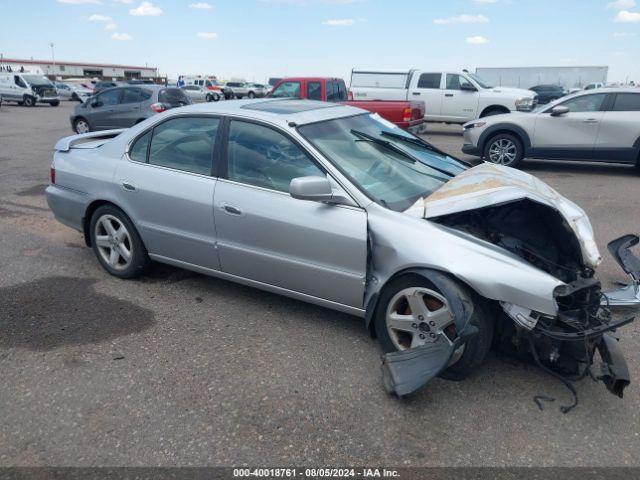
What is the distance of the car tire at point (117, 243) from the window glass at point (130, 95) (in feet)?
33.4

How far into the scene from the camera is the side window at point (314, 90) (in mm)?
14039

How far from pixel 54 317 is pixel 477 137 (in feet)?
27.9

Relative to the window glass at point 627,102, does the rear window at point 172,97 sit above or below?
below

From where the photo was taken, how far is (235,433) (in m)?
2.63

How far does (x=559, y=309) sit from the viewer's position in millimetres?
2777

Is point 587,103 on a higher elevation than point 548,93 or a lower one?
higher

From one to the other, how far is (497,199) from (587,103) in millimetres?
7800

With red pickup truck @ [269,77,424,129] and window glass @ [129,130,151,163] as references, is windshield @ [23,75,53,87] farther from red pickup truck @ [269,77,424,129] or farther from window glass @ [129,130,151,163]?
window glass @ [129,130,151,163]

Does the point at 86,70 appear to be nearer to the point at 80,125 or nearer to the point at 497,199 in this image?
the point at 80,125

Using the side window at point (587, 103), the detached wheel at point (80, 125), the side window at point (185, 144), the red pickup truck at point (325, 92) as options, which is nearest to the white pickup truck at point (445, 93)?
the red pickup truck at point (325, 92)

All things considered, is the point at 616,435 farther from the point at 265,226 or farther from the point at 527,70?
the point at 527,70

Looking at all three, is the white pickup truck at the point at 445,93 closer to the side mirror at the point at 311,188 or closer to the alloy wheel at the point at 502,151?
the alloy wheel at the point at 502,151

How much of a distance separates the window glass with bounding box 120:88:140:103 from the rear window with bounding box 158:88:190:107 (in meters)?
0.67

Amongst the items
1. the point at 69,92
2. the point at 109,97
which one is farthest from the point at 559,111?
the point at 69,92
